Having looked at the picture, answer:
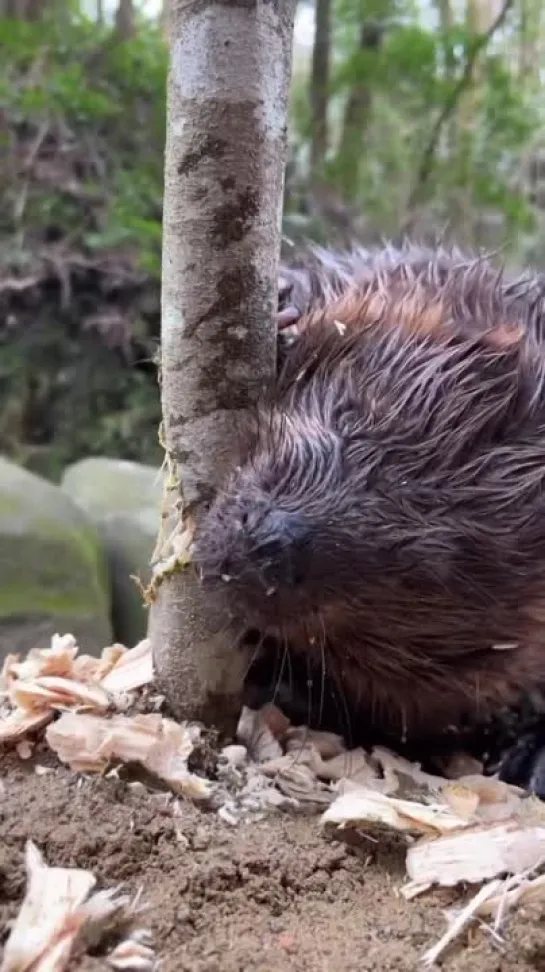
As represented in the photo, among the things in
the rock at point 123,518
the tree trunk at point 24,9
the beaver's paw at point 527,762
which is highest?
the tree trunk at point 24,9

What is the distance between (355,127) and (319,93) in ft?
0.76

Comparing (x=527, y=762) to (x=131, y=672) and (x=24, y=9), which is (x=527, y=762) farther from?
(x=24, y=9)

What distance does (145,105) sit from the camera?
15.5ft

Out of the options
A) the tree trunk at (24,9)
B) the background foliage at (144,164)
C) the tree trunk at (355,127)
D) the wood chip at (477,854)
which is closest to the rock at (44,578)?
the background foliage at (144,164)

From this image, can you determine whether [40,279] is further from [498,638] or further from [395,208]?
[498,638]

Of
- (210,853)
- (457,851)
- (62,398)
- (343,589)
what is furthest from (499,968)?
(62,398)

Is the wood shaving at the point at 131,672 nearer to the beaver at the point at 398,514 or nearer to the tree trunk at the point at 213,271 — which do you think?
the tree trunk at the point at 213,271

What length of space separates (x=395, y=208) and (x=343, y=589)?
4.15m

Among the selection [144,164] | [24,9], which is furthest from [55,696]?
[24,9]

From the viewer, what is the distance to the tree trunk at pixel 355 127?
4.98m

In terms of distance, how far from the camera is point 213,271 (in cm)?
132

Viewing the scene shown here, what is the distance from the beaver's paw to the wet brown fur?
0.14 m

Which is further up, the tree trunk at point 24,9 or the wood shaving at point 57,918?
the tree trunk at point 24,9

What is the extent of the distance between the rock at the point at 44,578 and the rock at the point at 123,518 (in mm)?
129
